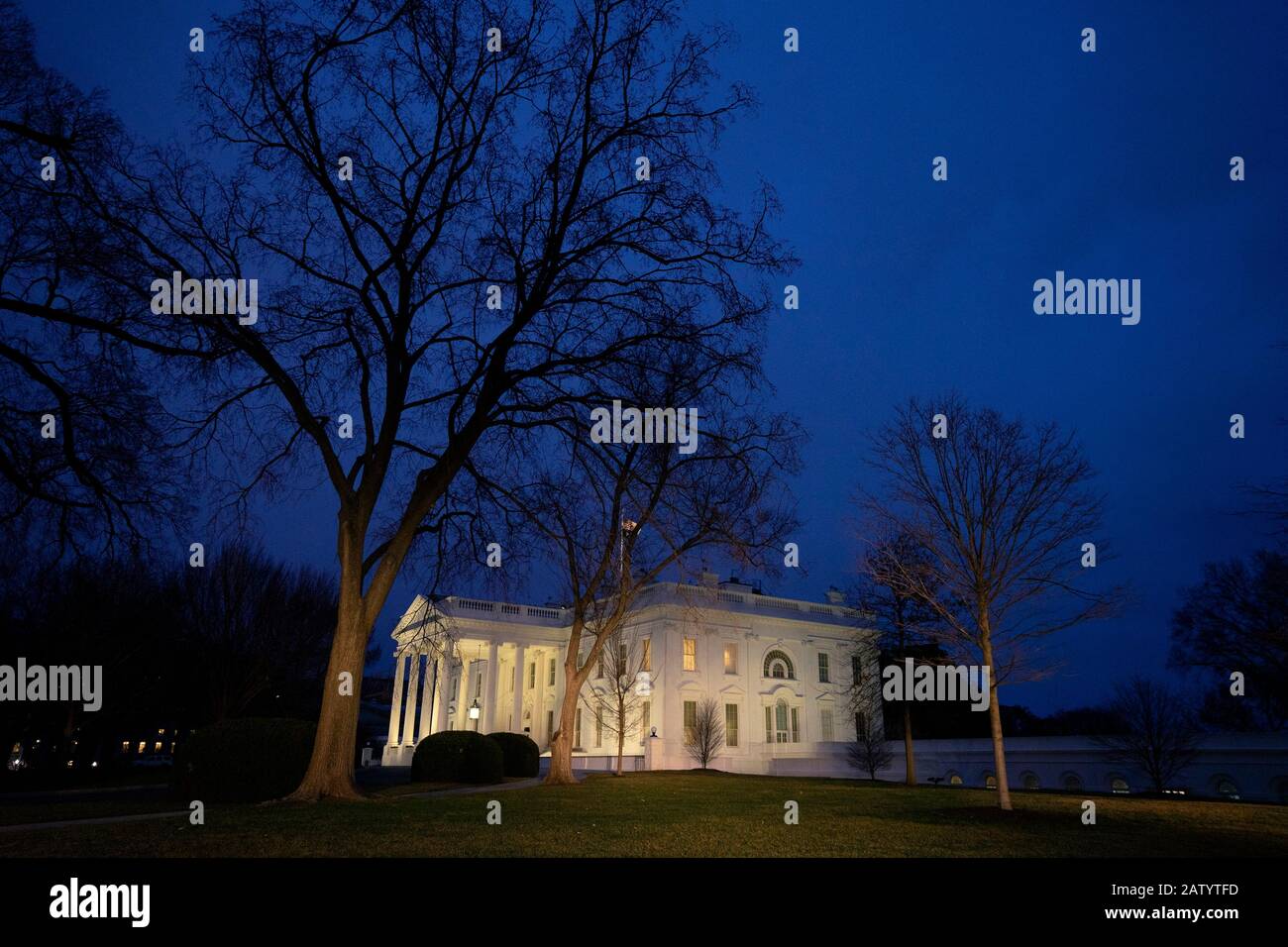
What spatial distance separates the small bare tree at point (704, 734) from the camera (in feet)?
131

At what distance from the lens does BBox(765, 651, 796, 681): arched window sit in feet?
161

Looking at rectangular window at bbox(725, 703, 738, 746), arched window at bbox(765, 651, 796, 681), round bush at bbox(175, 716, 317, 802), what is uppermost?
round bush at bbox(175, 716, 317, 802)

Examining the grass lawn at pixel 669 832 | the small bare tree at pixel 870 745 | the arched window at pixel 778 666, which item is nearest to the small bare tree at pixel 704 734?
the arched window at pixel 778 666

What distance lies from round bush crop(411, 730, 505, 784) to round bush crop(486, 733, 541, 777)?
220 inches

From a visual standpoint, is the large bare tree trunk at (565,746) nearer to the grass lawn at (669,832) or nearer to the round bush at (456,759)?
the round bush at (456,759)

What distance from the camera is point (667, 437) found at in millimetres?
17250

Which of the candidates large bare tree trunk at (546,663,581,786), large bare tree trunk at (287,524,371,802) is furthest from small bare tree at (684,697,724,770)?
large bare tree trunk at (287,524,371,802)

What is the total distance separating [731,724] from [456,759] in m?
24.6

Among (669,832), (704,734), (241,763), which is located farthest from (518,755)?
(669,832)

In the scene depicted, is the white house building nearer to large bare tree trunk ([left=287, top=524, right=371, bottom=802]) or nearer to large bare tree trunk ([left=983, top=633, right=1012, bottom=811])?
large bare tree trunk ([left=983, top=633, right=1012, bottom=811])

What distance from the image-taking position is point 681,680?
4544 cm
